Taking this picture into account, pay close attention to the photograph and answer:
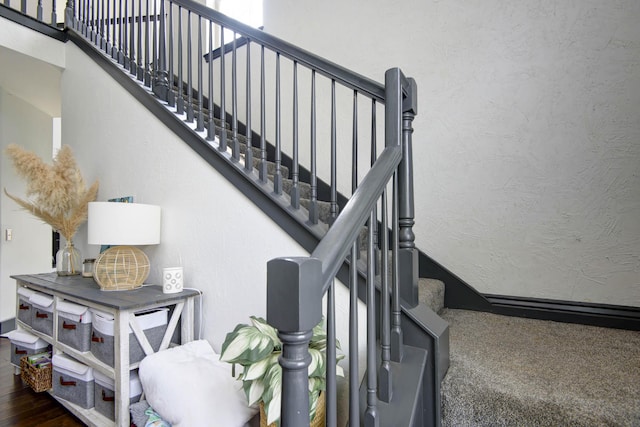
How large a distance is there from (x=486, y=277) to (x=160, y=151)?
1971mm

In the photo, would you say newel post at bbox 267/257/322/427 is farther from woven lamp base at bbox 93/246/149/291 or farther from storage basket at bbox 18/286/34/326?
storage basket at bbox 18/286/34/326

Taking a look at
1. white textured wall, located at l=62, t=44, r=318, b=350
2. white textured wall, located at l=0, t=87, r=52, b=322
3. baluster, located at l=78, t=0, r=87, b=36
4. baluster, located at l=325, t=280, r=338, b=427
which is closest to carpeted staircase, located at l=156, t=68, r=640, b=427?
baluster, located at l=325, t=280, r=338, b=427

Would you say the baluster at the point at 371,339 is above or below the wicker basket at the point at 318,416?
above

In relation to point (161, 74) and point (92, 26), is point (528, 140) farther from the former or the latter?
point (92, 26)

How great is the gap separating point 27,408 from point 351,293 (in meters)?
2.12

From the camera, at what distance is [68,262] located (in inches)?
90.2

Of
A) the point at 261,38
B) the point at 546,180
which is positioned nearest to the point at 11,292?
the point at 261,38

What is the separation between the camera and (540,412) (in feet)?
2.97

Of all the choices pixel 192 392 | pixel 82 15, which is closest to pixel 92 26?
pixel 82 15

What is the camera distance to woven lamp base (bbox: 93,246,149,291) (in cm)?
177

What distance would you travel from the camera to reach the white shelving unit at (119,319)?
57.2 inches

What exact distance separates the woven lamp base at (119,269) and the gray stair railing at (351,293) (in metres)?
1.39

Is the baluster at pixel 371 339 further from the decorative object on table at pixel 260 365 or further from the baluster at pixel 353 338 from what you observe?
the decorative object on table at pixel 260 365

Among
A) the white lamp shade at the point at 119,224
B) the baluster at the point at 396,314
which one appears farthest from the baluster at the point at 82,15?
the baluster at the point at 396,314
